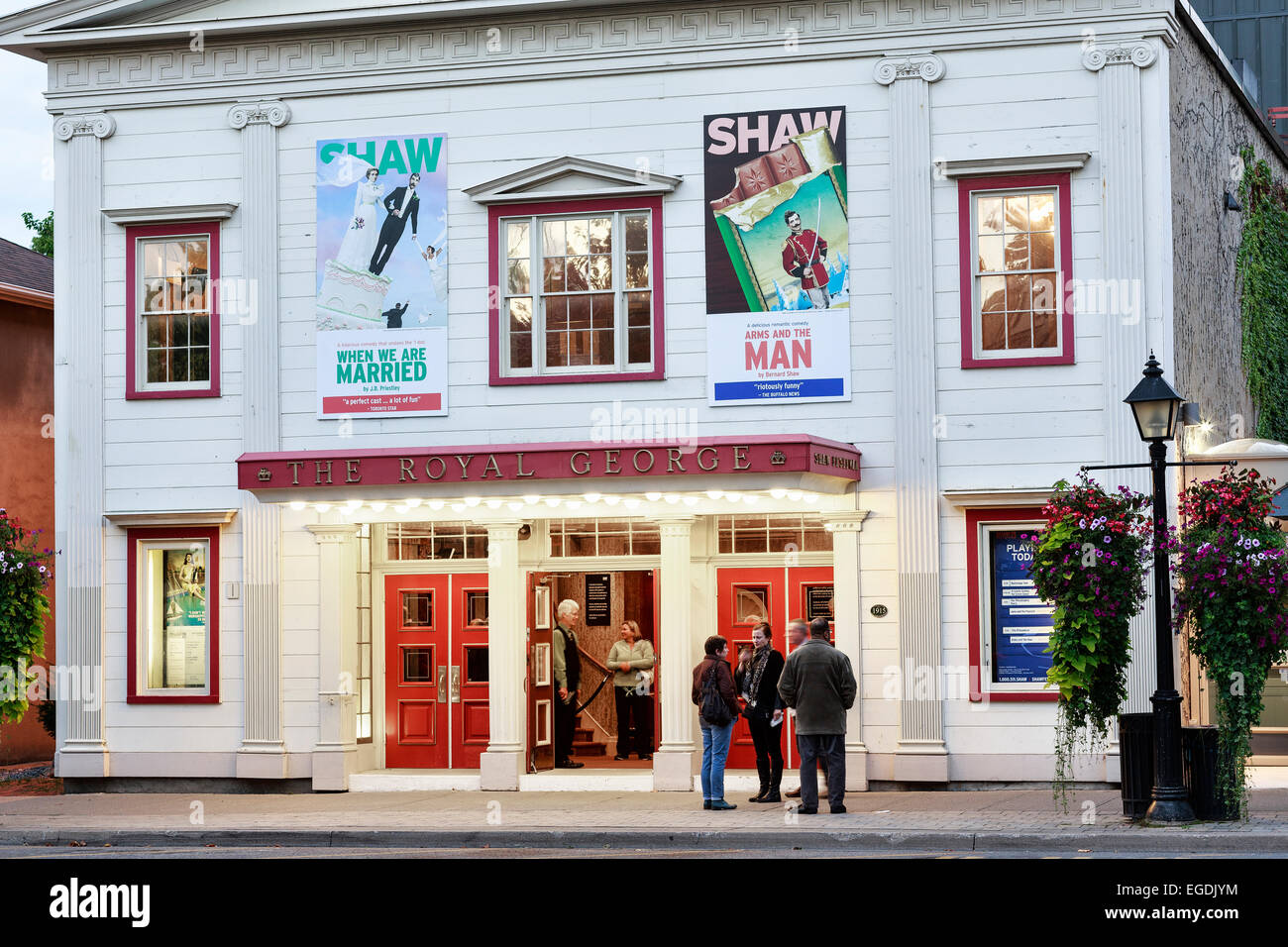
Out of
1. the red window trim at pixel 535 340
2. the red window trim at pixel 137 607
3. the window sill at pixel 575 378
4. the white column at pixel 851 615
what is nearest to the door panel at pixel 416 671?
the red window trim at pixel 137 607

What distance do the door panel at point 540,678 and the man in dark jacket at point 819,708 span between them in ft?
13.5

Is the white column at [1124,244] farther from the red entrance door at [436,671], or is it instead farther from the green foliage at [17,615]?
Answer: the green foliage at [17,615]

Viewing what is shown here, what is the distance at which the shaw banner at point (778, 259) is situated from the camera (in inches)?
729

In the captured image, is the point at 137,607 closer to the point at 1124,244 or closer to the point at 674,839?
the point at 674,839

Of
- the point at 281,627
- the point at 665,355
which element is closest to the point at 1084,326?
the point at 665,355

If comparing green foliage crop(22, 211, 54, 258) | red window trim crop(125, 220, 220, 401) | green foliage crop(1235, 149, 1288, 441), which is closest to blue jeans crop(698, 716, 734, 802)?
red window trim crop(125, 220, 220, 401)

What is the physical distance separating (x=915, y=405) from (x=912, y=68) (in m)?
3.52

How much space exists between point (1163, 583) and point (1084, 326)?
4083 millimetres

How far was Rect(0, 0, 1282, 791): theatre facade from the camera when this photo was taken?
17984 mm

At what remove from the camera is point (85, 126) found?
20375 mm

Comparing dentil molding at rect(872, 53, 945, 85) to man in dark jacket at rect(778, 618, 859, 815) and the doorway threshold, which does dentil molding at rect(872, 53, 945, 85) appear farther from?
the doorway threshold

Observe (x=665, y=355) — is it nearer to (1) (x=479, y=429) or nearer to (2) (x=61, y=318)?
(1) (x=479, y=429)

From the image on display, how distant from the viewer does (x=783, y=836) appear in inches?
571

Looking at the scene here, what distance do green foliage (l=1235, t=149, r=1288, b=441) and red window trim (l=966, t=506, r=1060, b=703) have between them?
19.2 feet
